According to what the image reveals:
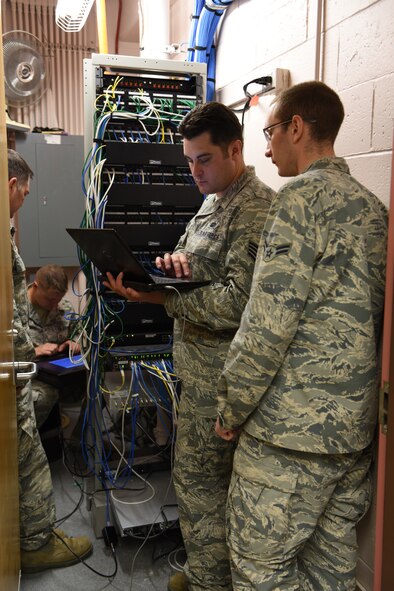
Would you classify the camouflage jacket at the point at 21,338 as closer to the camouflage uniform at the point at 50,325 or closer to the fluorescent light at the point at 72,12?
the camouflage uniform at the point at 50,325

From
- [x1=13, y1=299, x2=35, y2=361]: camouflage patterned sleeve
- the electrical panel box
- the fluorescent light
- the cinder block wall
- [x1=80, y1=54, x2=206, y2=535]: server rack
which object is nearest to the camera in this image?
the cinder block wall

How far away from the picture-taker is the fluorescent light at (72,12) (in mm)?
2760

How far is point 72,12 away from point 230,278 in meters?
2.22

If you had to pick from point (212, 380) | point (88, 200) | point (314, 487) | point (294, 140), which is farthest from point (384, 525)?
point (88, 200)

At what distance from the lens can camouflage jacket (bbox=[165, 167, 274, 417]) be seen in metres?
1.53

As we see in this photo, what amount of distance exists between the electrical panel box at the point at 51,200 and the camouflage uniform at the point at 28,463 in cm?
195

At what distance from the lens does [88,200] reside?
2.09 metres

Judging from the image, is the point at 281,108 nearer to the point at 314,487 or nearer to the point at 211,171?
the point at 211,171

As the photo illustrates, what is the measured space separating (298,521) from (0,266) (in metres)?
0.90

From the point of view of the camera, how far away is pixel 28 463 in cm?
200

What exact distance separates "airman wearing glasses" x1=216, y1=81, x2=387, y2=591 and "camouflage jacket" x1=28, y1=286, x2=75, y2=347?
2.09m

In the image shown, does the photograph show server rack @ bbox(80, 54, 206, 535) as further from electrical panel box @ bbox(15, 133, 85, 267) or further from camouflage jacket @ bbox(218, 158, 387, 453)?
electrical panel box @ bbox(15, 133, 85, 267)

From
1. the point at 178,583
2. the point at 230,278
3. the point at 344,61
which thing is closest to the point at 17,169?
the point at 230,278

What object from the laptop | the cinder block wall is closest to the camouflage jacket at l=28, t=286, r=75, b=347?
the laptop
